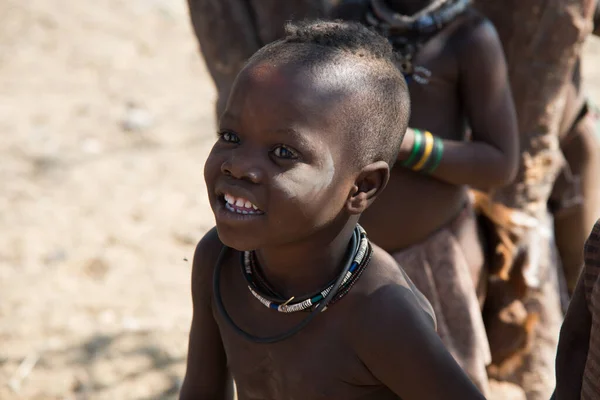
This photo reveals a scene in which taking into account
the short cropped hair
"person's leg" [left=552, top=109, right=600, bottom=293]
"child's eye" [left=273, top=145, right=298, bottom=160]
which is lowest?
"person's leg" [left=552, top=109, right=600, bottom=293]

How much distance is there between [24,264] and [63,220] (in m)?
0.58

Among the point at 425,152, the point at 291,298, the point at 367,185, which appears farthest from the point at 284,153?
the point at 425,152

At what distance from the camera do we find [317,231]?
63.6 inches

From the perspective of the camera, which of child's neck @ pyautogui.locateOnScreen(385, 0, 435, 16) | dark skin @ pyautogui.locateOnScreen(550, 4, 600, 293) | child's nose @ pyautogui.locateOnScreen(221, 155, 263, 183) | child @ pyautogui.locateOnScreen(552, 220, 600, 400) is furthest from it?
dark skin @ pyautogui.locateOnScreen(550, 4, 600, 293)

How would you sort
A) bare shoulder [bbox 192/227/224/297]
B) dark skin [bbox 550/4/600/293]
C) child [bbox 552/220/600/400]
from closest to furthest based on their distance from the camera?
1. child [bbox 552/220/600/400]
2. bare shoulder [bbox 192/227/224/297]
3. dark skin [bbox 550/4/600/293]

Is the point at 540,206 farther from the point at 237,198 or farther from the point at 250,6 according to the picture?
the point at 237,198

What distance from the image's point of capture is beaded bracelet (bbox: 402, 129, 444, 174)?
220cm

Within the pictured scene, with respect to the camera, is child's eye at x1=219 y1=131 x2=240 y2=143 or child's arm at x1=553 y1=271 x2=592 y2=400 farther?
child's eye at x1=219 y1=131 x2=240 y2=143

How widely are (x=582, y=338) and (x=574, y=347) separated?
0.02 meters

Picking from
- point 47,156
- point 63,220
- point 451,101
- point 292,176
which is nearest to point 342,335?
point 292,176

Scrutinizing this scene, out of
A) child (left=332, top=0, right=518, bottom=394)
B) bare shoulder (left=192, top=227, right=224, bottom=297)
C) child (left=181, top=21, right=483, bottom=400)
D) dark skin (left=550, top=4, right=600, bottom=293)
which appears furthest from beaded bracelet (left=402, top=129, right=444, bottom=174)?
dark skin (left=550, top=4, right=600, bottom=293)

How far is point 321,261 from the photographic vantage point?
65.4 inches

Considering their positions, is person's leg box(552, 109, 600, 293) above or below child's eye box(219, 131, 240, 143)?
below

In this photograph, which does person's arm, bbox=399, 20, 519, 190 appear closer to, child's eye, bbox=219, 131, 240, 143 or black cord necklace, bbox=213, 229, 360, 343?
black cord necklace, bbox=213, 229, 360, 343
